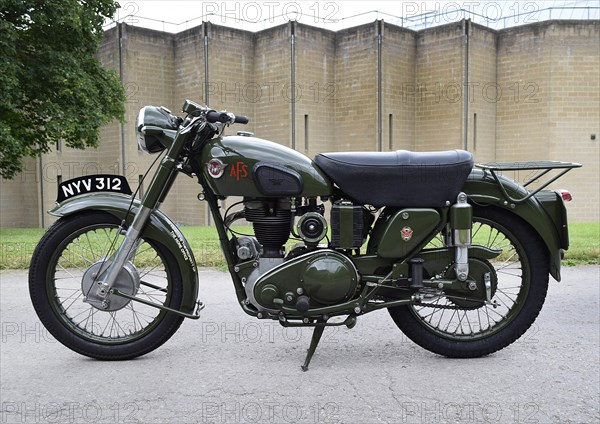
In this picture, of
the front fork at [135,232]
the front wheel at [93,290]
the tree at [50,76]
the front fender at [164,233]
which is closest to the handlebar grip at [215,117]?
→ the front fork at [135,232]

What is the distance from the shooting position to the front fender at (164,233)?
3.46m

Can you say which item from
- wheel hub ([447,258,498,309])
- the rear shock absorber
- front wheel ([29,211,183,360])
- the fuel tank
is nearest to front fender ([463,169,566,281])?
the rear shock absorber

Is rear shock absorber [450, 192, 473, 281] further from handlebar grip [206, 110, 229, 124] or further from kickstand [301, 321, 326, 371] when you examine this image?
handlebar grip [206, 110, 229, 124]

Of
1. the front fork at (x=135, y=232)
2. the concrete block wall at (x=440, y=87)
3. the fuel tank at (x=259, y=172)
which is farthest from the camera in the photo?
the concrete block wall at (x=440, y=87)

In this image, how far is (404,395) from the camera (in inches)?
114

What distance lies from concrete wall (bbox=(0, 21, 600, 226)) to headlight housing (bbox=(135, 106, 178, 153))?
2618cm

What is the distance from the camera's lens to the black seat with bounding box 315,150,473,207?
10.6ft

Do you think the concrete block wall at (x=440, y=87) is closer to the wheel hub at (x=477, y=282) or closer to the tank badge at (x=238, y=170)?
the wheel hub at (x=477, y=282)

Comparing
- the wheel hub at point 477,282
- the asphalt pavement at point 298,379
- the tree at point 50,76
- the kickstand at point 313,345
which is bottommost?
the asphalt pavement at point 298,379

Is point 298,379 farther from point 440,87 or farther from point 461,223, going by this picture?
point 440,87

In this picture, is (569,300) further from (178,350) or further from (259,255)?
(178,350)

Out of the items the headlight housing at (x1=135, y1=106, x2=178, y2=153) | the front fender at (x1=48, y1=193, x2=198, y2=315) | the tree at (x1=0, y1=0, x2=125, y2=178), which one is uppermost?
→ the tree at (x1=0, y1=0, x2=125, y2=178)

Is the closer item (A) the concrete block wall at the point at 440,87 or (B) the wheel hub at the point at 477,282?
(B) the wheel hub at the point at 477,282

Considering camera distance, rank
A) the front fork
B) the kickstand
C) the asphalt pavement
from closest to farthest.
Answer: the asphalt pavement < the kickstand < the front fork
